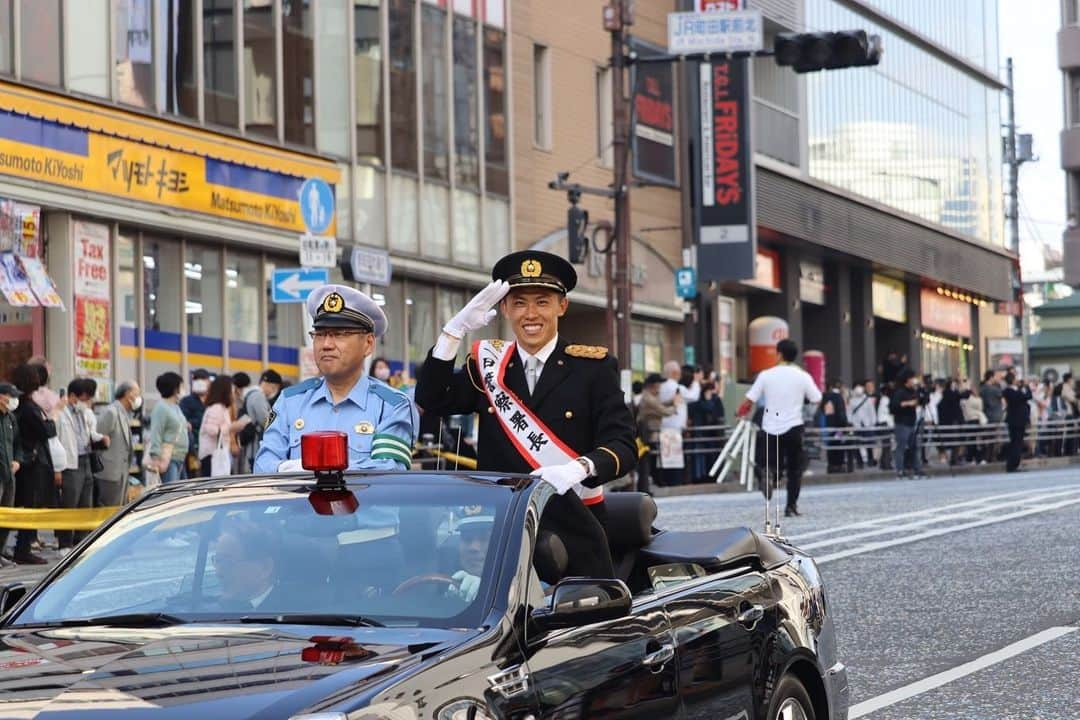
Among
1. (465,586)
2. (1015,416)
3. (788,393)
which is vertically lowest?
(465,586)

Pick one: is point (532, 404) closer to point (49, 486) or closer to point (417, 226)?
point (49, 486)

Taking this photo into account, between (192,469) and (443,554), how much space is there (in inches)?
594

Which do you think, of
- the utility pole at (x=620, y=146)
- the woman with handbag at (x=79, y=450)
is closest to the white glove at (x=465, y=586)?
the woman with handbag at (x=79, y=450)

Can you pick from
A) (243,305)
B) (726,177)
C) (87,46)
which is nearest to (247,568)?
(87,46)

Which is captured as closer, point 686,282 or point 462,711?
point 462,711

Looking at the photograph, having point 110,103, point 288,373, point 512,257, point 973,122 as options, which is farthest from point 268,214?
point 973,122

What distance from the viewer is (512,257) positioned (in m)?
7.05

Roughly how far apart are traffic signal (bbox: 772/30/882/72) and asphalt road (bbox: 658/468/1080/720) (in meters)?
5.29

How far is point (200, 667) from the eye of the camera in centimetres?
452

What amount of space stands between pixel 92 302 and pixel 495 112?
12.6 meters

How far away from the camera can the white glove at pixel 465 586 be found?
5.08 meters

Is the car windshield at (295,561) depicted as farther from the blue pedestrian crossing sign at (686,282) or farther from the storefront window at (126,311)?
the blue pedestrian crossing sign at (686,282)

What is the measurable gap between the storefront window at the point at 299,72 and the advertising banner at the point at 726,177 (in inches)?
536

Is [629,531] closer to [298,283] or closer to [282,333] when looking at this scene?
[298,283]
